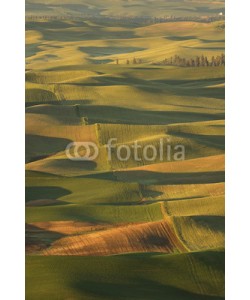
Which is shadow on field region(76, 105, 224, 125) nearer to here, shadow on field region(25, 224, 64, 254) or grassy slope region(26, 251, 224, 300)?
shadow on field region(25, 224, 64, 254)

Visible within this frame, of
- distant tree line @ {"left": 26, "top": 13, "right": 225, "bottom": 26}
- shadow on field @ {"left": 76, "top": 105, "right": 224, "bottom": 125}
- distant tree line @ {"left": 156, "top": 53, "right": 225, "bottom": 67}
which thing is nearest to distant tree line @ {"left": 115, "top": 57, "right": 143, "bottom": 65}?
distant tree line @ {"left": 156, "top": 53, "right": 225, "bottom": 67}

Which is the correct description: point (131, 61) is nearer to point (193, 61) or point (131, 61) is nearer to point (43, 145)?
point (193, 61)

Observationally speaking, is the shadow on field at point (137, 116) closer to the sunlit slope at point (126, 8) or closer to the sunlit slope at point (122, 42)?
the sunlit slope at point (122, 42)

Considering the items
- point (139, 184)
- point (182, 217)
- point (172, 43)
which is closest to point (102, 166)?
point (139, 184)

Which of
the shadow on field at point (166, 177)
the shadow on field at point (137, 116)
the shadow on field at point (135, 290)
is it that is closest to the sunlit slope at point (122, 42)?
the shadow on field at point (137, 116)

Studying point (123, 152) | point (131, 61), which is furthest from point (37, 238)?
point (131, 61)

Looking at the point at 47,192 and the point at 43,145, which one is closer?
the point at 47,192

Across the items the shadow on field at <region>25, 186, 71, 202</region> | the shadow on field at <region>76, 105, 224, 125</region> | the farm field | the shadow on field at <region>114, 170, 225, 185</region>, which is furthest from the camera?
the shadow on field at <region>76, 105, 224, 125</region>
